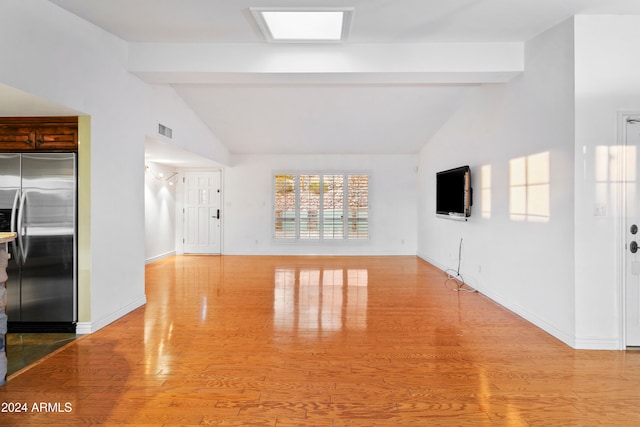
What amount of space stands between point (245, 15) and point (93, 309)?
118 inches

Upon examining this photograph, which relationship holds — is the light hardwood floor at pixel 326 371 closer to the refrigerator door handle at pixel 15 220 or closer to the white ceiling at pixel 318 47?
the refrigerator door handle at pixel 15 220

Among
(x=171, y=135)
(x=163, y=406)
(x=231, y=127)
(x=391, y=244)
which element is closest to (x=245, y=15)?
(x=171, y=135)

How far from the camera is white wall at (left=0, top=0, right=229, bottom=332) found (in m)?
2.62

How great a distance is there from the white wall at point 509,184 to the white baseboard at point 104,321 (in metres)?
4.22

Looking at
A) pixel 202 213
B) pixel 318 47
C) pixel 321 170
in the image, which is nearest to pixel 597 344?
pixel 318 47

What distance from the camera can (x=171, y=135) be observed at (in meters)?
4.99

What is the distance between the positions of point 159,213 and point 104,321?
4.29 metres

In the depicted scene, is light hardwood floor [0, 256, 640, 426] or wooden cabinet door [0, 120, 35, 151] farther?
wooden cabinet door [0, 120, 35, 151]

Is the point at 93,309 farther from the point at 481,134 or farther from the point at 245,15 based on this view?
the point at 481,134

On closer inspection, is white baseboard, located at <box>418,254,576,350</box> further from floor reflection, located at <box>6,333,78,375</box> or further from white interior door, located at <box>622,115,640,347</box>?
floor reflection, located at <box>6,333,78,375</box>

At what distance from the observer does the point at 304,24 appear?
3.26 meters

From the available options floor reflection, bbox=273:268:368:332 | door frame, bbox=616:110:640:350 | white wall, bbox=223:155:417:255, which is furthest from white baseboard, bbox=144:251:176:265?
door frame, bbox=616:110:640:350

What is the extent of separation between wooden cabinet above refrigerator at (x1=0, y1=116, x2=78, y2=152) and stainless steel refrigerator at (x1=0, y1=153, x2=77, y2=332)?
76 mm

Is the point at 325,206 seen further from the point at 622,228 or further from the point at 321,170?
the point at 622,228
